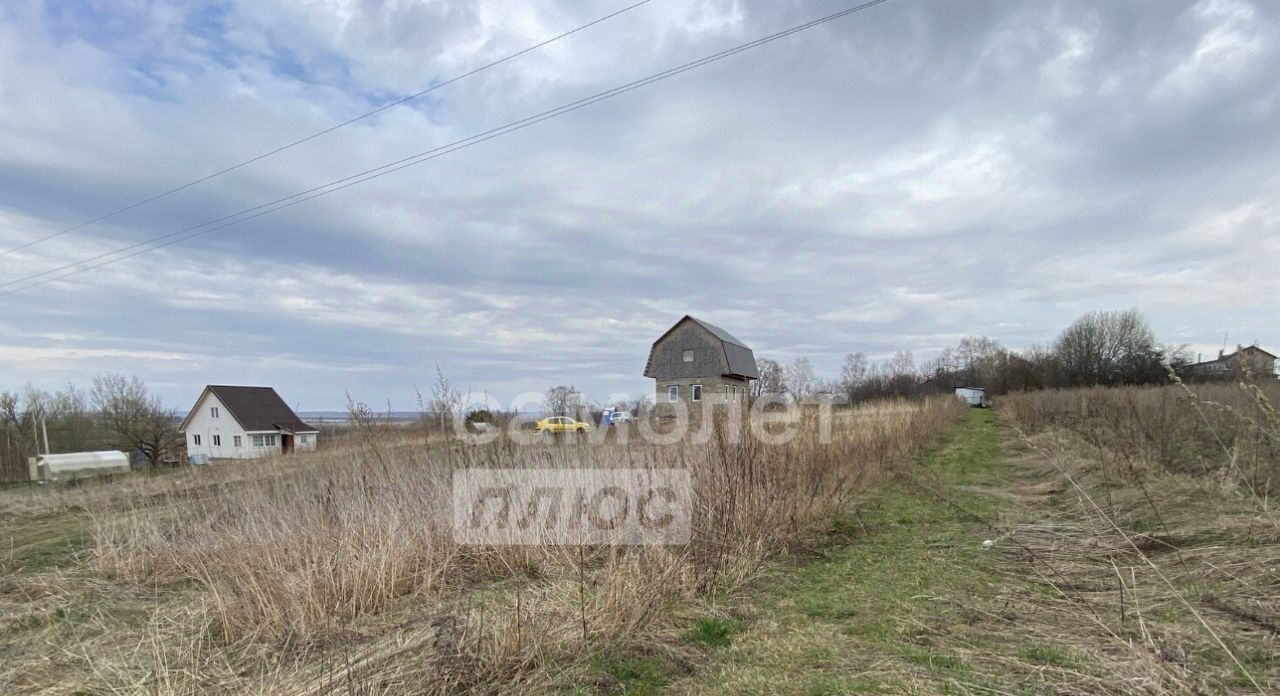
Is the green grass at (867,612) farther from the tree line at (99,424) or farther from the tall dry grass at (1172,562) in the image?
the tree line at (99,424)

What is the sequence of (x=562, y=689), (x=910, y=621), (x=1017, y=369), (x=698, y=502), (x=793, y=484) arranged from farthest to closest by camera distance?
(x=1017, y=369), (x=793, y=484), (x=698, y=502), (x=910, y=621), (x=562, y=689)

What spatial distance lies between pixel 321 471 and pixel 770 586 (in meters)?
6.48

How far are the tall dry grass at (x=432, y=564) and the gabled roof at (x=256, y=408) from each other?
4371 centimetres

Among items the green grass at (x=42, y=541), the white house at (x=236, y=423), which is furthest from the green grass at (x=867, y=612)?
the white house at (x=236, y=423)

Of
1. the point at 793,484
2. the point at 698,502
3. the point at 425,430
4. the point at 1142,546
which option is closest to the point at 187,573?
the point at 425,430

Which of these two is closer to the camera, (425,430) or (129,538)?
(129,538)

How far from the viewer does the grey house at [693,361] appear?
36594mm

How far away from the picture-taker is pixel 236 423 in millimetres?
44656

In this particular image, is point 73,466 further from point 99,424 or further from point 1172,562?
point 1172,562

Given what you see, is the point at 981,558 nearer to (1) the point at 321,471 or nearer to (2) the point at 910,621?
(2) the point at 910,621

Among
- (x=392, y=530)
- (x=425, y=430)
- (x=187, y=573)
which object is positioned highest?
(x=425, y=430)

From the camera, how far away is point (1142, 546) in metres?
4.91

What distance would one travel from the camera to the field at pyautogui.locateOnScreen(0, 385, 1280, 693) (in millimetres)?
2912

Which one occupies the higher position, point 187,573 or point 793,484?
point 793,484
